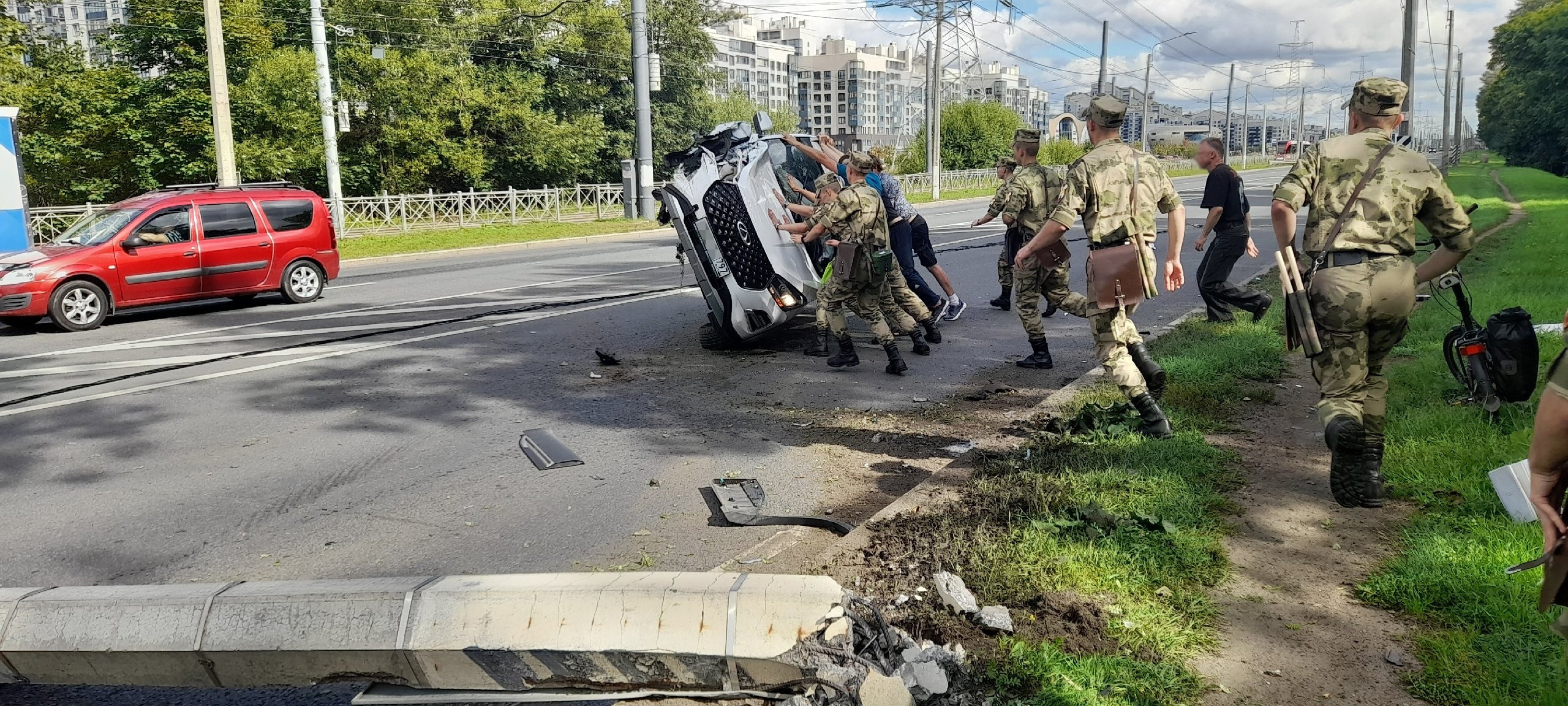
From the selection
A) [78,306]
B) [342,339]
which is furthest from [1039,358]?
[78,306]

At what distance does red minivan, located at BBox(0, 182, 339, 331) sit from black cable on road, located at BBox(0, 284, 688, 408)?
10.6 feet

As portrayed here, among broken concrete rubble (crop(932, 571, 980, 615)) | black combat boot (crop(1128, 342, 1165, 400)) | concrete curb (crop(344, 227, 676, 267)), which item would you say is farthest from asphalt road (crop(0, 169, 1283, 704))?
concrete curb (crop(344, 227, 676, 267))

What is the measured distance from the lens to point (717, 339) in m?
9.36

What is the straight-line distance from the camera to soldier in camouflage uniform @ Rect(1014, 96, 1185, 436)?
5.73m

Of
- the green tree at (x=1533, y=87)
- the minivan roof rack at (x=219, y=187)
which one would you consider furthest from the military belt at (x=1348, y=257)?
the green tree at (x=1533, y=87)

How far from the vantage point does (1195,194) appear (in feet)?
142

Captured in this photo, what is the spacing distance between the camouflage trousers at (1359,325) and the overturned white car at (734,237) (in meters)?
5.00

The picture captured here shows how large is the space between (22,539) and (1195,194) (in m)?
44.1

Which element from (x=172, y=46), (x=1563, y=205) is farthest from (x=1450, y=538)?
(x=172, y=46)

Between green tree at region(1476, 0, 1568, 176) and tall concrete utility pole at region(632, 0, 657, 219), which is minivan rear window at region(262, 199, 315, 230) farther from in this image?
green tree at region(1476, 0, 1568, 176)

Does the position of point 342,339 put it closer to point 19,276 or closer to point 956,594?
point 19,276

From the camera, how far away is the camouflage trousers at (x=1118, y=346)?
568 centimetres

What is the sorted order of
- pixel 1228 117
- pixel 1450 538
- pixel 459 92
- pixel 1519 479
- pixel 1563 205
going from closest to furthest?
pixel 1519 479
pixel 1450 538
pixel 1563 205
pixel 459 92
pixel 1228 117

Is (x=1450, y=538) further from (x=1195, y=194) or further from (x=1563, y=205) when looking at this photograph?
(x=1195, y=194)
